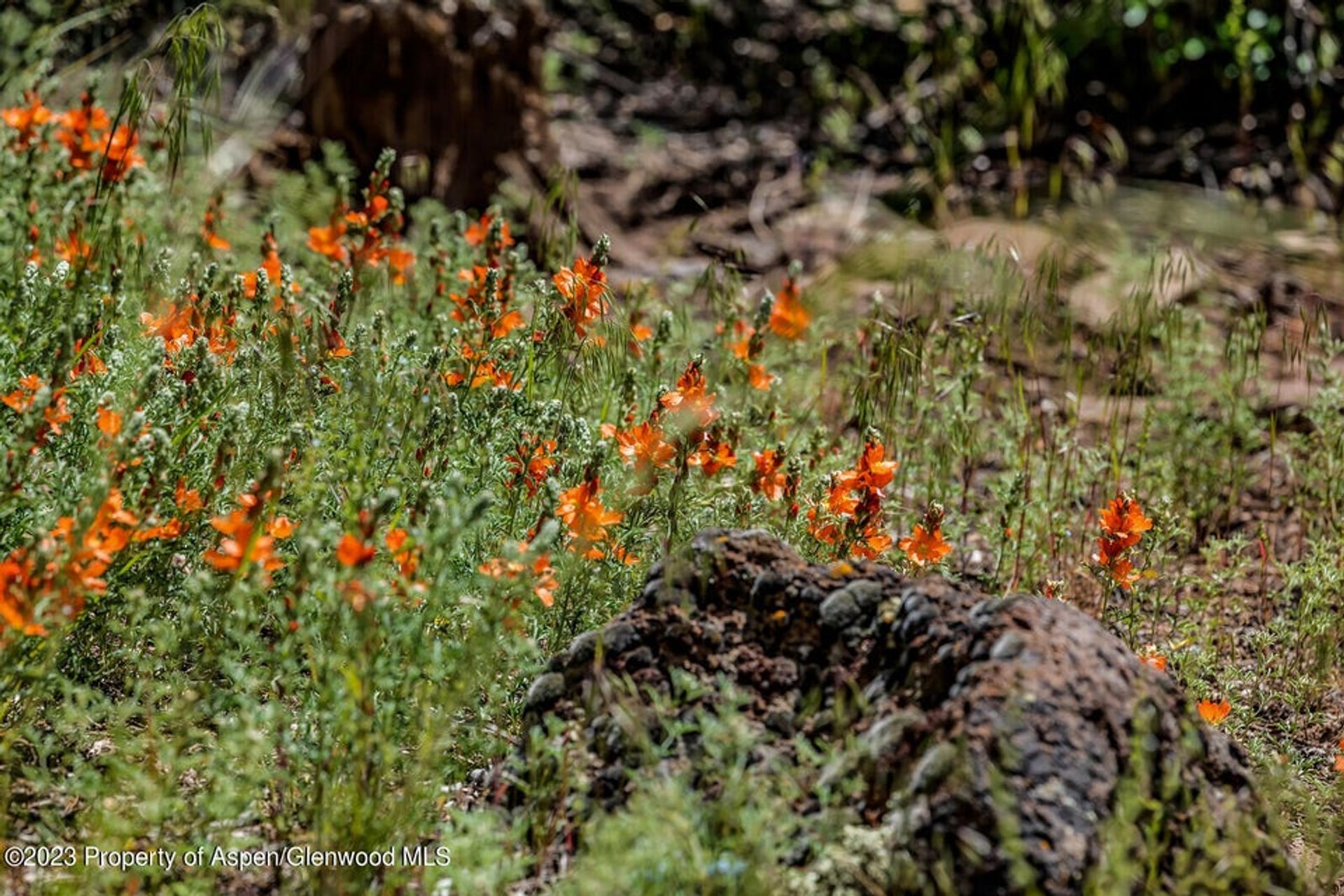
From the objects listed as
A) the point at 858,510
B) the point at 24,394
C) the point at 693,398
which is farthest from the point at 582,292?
the point at 24,394

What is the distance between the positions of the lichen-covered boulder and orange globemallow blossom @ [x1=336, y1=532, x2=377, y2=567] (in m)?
0.47

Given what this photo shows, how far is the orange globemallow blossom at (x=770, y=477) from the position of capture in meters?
3.34

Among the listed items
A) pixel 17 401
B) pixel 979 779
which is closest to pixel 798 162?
pixel 17 401

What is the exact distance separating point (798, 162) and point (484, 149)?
84.3 inches

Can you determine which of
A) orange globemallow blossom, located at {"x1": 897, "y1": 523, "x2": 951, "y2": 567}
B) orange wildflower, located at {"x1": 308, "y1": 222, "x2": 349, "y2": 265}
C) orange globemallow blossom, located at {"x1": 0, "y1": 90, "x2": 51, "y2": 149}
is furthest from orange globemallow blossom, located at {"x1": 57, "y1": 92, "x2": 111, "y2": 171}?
orange globemallow blossom, located at {"x1": 897, "y1": 523, "x2": 951, "y2": 567}

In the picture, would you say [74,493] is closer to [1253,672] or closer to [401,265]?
[401,265]

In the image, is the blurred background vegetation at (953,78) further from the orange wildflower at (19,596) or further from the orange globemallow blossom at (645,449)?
the orange wildflower at (19,596)

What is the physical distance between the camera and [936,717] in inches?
90.7

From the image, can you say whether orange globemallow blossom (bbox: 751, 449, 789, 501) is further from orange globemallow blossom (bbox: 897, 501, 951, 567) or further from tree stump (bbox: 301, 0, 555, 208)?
tree stump (bbox: 301, 0, 555, 208)

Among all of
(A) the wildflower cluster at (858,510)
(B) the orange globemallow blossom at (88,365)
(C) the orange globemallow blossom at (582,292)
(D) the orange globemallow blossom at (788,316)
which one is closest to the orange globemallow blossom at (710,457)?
(A) the wildflower cluster at (858,510)

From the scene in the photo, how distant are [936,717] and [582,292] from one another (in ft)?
4.48

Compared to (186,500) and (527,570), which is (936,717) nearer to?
(527,570)

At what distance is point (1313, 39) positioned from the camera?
770 cm

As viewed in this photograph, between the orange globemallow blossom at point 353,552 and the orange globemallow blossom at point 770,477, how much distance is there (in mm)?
1260
